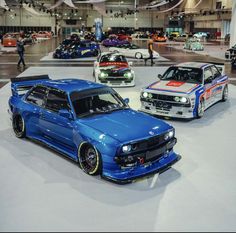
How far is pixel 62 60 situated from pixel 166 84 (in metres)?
16.5

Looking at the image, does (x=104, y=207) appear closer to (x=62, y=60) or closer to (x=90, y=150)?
(x=90, y=150)

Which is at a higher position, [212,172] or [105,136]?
[105,136]

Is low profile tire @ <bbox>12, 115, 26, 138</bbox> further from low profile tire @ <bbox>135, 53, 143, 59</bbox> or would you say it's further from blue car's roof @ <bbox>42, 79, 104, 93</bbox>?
low profile tire @ <bbox>135, 53, 143, 59</bbox>

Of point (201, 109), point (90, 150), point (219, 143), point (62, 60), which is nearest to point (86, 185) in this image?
point (90, 150)

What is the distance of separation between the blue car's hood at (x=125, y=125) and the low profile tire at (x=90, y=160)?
356 mm

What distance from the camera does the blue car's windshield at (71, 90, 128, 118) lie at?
624 centimetres

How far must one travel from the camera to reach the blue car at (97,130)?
5.39m

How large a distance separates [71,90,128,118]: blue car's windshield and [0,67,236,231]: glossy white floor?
0.98 m

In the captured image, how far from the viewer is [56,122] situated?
6.34 metres

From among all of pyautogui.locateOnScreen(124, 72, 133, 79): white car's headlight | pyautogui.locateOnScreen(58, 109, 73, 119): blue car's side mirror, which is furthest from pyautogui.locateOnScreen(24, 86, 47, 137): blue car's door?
pyautogui.locateOnScreen(124, 72, 133, 79): white car's headlight

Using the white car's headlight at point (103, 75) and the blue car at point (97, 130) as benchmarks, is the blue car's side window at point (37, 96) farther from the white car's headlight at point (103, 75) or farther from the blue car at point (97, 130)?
the white car's headlight at point (103, 75)

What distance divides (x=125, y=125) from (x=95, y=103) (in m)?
0.98

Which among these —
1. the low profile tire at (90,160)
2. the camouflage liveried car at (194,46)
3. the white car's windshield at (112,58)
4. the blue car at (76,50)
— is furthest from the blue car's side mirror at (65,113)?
the camouflage liveried car at (194,46)

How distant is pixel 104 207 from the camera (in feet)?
15.8
